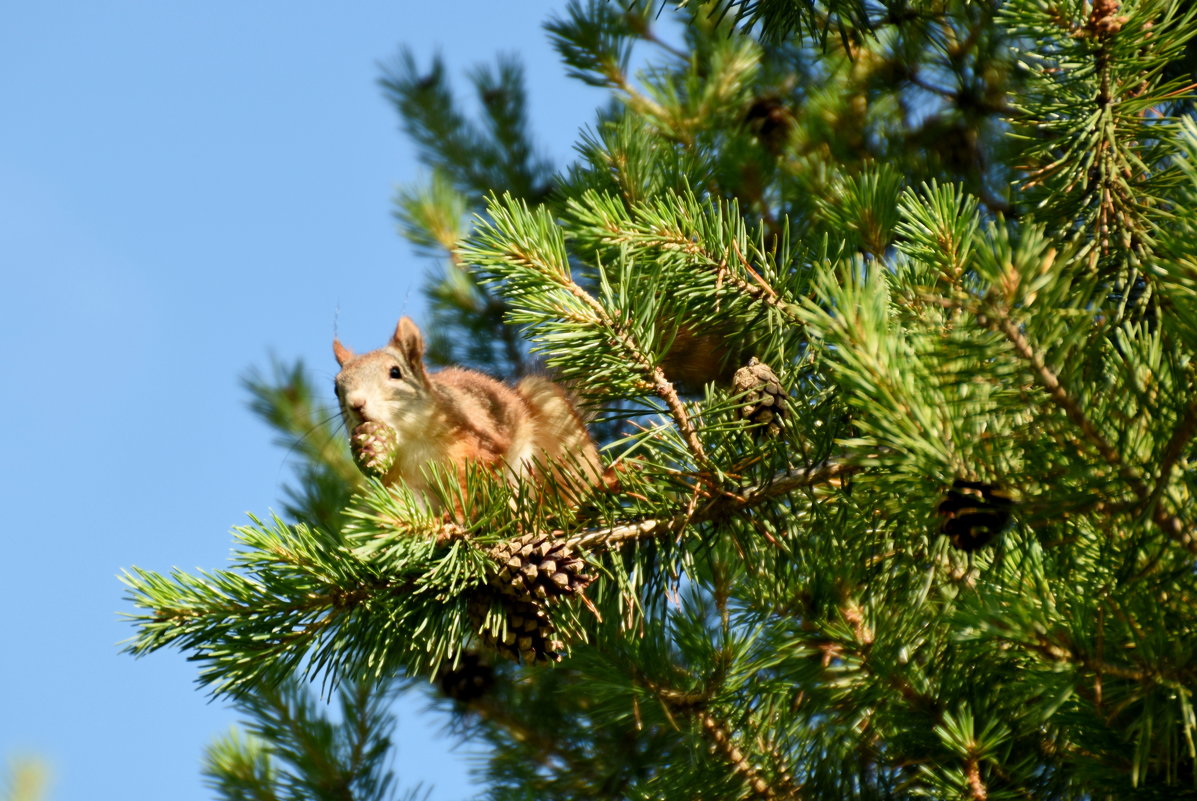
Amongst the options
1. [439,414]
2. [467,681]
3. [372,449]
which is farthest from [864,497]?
[467,681]

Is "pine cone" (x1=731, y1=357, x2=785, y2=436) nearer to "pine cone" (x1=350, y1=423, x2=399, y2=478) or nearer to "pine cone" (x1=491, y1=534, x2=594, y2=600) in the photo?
"pine cone" (x1=491, y1=534, x2=594, y2=600)

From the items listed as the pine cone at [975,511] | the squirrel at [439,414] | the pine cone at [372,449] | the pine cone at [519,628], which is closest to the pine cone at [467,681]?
the squirrel at [439,414]

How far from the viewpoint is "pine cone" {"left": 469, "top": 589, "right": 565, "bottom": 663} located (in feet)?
3.07

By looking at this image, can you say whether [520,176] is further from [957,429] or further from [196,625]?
[957,429]

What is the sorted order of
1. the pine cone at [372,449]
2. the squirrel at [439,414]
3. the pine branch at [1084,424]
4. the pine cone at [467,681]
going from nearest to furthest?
the pine branch at [1084,424], the pine cone at [372,449], the squirrel at [439,414], the pine cone at [467,681]

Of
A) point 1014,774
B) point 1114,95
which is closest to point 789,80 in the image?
point 1114,95

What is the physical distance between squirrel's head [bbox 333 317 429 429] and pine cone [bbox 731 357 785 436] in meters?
0.81

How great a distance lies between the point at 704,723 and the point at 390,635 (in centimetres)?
46

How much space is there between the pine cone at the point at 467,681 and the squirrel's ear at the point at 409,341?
58cm

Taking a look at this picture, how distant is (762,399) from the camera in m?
1.01

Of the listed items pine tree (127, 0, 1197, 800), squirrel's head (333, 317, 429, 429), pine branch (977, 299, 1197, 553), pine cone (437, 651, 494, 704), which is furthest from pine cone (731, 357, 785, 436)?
pine cone (437, 651, 494, 704)

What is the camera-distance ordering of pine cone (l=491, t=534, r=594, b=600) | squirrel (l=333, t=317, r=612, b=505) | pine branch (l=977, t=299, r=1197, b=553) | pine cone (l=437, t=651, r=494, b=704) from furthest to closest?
pine cone (l=437, t=651, r=494, b=704) < squirrel (l=333, t=317, r=612, b=505) < pine cone (l=491, t=534, r=594, b=600) < pine branch (l=977, t=299, r=1197, b=553)

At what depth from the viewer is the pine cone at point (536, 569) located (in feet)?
2.98

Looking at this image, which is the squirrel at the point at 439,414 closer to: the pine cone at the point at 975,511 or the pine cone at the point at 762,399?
the pine cone at the point at 762,399
